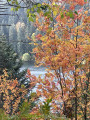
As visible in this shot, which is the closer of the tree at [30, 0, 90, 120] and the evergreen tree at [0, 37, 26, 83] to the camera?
the tree at [30, 0, 90, 120]

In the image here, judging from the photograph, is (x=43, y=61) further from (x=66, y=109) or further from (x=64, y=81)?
(x=66, y=109)

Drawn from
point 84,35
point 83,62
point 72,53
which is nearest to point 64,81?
point 83,62

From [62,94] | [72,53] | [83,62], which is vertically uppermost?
[72,53]

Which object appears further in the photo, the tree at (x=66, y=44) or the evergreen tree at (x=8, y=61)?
the evergreen tree at (x=8, y=61)

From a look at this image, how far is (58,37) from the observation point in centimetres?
451

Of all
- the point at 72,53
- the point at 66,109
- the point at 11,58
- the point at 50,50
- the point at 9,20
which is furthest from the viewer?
the point at 9,20

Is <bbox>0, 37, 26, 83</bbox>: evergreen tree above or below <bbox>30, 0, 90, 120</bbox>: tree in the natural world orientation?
below

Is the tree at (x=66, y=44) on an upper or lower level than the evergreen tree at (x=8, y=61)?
upper

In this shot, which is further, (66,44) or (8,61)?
(8,61)

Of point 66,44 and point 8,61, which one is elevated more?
point 66,44

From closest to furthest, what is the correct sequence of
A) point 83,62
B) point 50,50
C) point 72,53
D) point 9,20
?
point 72,53 → point 50,50 → point 83,62 → point 9,20

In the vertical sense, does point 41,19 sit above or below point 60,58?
above

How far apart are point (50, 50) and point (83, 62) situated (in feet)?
3.42

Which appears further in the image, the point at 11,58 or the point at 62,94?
the point at 11,58
